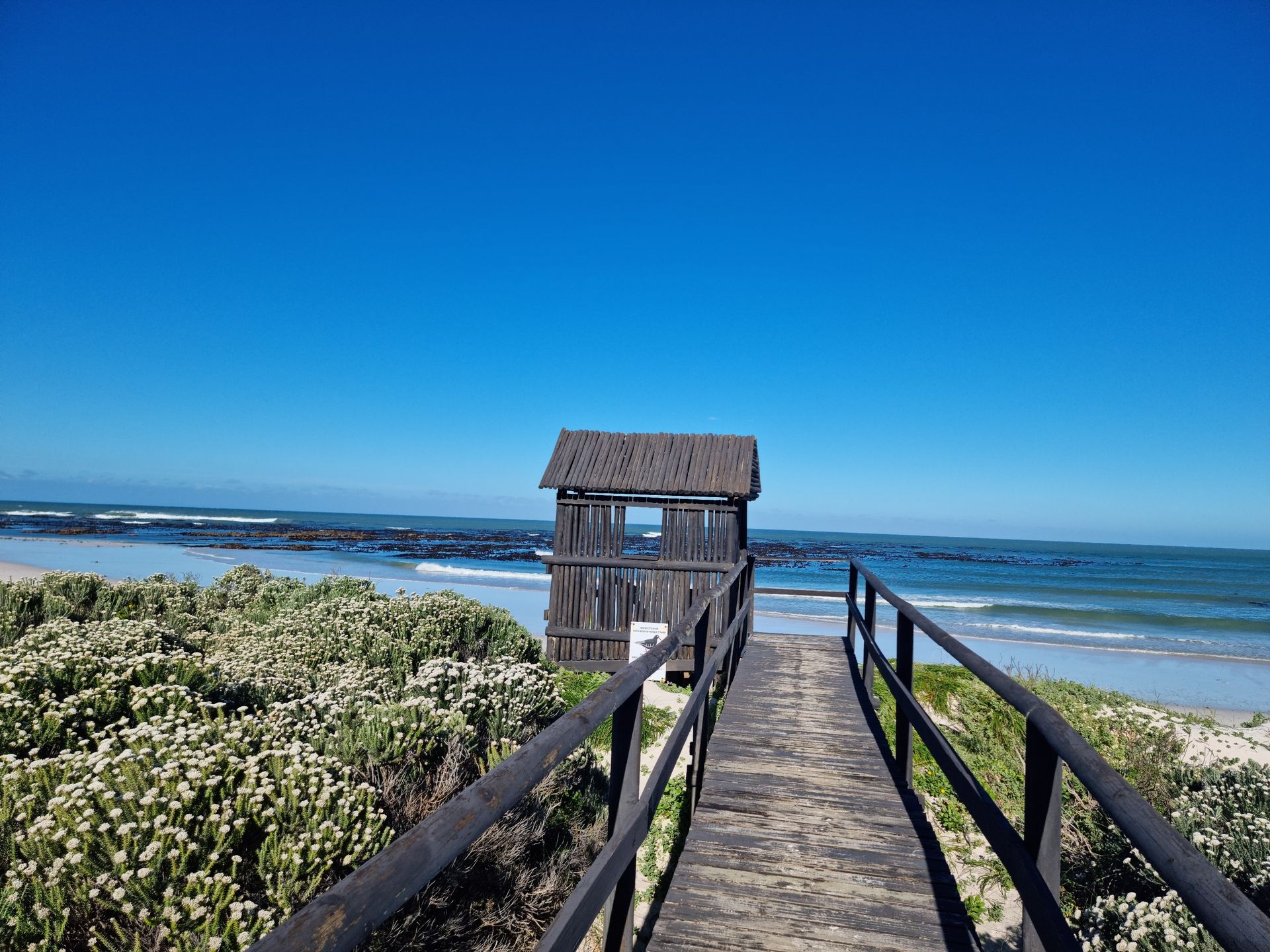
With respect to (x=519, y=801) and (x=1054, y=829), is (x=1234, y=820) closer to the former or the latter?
(x=1054, y=829)

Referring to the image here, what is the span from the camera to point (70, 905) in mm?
2816

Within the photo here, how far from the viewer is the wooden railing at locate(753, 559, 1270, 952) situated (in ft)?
3.91

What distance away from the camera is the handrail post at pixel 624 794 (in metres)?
2.52

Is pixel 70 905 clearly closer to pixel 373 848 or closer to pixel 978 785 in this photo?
pixel 373 848

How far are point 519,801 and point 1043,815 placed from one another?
1.66 meters

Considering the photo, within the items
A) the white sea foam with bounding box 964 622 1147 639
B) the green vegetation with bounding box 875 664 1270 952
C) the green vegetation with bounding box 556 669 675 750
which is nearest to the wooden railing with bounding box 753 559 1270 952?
the green vegetation with bounding box 875 664 1270 952

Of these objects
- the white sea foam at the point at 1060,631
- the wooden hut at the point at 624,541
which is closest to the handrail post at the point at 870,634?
the wooden hut at the point at 624,541

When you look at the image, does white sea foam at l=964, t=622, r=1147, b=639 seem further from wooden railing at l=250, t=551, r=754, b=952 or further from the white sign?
wooden railing at l=250, t=551, r=754, b=952

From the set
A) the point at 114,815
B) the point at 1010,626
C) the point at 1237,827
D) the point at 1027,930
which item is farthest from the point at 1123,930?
the point at 1010,626

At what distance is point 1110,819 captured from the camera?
4621 millimetres

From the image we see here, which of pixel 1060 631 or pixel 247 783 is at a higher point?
pixel 247 783

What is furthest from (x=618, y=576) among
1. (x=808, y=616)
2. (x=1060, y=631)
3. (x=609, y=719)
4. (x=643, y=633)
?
(x=1060, y=631)

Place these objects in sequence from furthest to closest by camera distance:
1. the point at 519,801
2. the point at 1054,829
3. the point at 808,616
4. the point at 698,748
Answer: the point at 808,616 < the point at 698,748 < the point at 1054,829 < the point at 519,801

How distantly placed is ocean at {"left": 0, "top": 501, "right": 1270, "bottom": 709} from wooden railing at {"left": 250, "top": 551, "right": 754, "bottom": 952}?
1657 cm
